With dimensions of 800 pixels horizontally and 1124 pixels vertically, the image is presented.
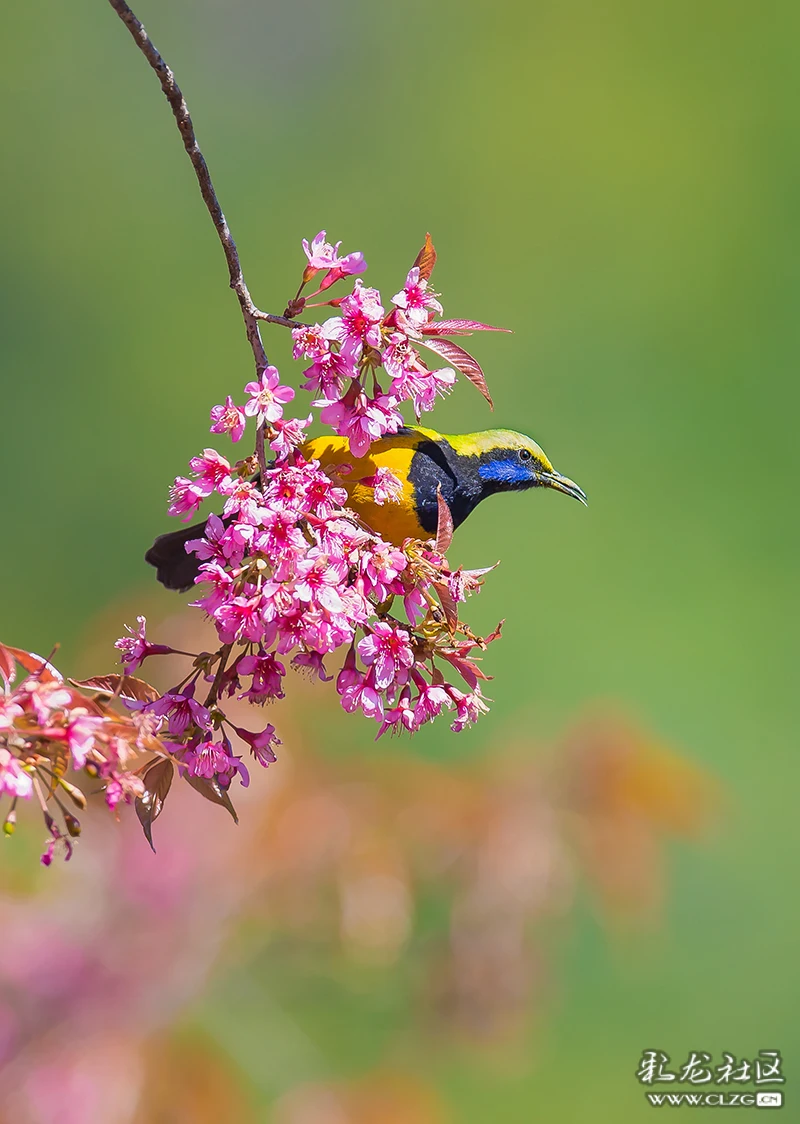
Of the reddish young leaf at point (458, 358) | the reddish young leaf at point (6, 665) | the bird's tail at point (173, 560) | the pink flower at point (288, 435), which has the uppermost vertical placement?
the bird's tail at point (173, 560)

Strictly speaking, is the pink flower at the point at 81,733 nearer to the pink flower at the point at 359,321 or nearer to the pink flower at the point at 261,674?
the pink flower at the point at 261,674

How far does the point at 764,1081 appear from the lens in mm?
4152

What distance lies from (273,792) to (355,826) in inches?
12.2

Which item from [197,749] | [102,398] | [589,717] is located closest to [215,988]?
[589,717]

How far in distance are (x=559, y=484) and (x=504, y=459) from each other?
0.14 m

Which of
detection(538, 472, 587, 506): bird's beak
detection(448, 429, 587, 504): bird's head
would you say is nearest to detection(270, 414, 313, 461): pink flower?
detection(448, 429, 587, 504): bird's head

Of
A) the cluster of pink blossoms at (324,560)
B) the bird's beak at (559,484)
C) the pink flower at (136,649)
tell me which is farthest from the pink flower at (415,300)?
the bird's beak at (559,484)

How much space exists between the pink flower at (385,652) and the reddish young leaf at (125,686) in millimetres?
247

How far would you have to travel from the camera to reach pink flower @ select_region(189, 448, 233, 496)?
1186 mm

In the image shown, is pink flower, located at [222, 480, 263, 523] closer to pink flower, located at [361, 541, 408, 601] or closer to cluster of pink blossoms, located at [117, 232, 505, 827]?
cluster of pink blossoms, located at [117, 232, 505, 827]

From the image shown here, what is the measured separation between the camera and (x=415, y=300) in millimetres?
1219

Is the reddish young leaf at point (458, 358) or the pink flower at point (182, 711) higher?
the reddish young leaf at point (458, 358)

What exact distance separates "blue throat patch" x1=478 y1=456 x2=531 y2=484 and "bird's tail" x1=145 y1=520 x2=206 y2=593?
1.76ft

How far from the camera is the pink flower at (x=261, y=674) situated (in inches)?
47.1
